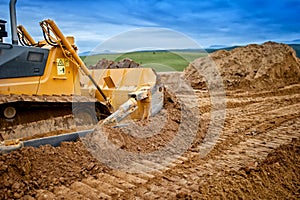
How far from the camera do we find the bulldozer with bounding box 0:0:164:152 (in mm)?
4141

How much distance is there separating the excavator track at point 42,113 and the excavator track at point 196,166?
1341 mm

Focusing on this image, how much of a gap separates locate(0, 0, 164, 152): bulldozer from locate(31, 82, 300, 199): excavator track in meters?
0.85

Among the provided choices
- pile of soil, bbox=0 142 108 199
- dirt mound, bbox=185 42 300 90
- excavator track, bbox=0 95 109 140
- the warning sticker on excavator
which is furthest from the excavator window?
dirt mound, bbox=185 42 300 90

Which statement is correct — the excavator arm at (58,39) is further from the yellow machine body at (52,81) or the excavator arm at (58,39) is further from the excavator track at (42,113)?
the excavator track at (42,113)

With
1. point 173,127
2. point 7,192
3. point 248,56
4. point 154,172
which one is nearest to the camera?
point 7,192

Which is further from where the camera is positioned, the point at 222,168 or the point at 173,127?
the point at 173,127

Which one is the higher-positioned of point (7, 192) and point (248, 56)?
point (248, 56)

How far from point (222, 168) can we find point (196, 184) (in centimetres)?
70

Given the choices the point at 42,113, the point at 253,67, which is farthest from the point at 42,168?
the point at 253,67

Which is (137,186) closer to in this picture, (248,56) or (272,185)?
(272,185)

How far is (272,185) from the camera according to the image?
359 cm

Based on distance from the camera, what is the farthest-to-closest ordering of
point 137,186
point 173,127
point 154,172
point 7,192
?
1. point 173,127
2. point 154,172
3. point 137,186
4. point 7,192

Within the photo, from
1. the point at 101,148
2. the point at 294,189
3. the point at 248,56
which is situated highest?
the point at 248,56

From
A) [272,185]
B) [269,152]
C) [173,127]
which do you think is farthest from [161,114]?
[272,185]
